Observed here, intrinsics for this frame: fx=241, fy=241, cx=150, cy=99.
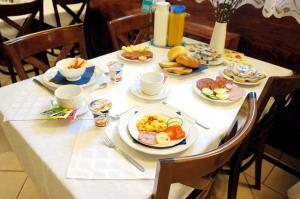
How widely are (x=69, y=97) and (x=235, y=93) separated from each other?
609 mm

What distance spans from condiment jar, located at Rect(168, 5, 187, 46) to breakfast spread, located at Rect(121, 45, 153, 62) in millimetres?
169

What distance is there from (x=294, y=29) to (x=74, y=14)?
1750 millimetres

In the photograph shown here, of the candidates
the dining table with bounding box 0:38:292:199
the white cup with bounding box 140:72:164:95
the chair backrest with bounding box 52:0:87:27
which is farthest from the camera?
the chair backrest with bounding box 52:0:87:27

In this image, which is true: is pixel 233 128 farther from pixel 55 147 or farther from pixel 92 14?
pixel 92 14

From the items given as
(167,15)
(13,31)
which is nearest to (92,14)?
(13,31)

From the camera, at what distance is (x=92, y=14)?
2.70m

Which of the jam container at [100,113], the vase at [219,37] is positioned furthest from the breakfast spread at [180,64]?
the jam container at [100,113]

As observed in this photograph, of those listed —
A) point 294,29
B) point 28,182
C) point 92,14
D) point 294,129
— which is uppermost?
point 294,29

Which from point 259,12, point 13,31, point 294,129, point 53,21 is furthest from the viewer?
point 53,21

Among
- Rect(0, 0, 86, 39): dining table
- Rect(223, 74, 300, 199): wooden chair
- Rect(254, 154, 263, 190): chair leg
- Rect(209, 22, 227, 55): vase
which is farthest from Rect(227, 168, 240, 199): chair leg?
Rect(0, 0, 86, 39): dining table

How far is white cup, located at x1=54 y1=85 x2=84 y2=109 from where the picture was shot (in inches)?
30.0

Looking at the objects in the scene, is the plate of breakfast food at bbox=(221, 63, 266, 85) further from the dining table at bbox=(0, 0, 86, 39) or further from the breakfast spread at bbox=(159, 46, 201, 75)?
the dining table at bbox=(0, 0, 86, 39)

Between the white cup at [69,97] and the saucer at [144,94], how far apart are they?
20 cm

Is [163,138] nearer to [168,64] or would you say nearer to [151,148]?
[151,148]
